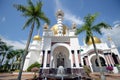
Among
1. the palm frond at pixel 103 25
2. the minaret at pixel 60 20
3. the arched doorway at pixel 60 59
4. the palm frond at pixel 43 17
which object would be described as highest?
the minaret at pixel 60 20

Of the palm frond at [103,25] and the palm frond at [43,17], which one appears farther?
the palm frond at [43,17]

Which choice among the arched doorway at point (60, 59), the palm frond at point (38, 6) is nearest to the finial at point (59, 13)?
the arched doorway at point (60, 59)

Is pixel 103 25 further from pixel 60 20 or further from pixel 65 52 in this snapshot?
pixel 60 20

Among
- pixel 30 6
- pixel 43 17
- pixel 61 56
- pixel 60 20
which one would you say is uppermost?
pixel 60 20

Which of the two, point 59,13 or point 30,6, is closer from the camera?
point 30,6

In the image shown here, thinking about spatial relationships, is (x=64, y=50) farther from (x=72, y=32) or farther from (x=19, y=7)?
(x=19, y=7)

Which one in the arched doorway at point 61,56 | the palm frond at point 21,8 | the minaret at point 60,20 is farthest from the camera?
the minaret at point 60,20

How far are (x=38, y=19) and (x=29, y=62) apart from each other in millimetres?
19517

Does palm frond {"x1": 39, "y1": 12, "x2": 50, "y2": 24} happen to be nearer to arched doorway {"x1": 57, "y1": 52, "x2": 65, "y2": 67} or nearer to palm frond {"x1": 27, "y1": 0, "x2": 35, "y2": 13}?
palm frond {"x1": 27, "y1": 0, "x2": 35, "y2": 13}

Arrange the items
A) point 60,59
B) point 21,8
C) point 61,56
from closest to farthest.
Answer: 1. point 21,8
2. point 60,59
3. point 61,56

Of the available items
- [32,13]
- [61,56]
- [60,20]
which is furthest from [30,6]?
[60,20]

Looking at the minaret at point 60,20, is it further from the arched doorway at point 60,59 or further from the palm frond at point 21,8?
the palm frond at point 21,8

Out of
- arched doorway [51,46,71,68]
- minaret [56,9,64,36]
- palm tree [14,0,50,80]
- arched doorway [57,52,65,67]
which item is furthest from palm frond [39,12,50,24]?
minaret [56,9,64,36]

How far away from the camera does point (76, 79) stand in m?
12.5
